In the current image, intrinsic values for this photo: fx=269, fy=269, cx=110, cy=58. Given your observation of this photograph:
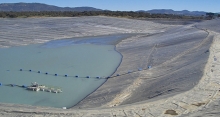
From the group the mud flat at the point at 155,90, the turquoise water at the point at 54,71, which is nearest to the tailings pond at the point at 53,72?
the turquoise water at the point at 54,71

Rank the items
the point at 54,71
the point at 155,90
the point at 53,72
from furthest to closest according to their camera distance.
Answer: the point at 54,71 < the point at 53,72 < the point at 155,90

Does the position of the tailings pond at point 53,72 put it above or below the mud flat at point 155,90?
below

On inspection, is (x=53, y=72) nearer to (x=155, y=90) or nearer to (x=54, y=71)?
(x=54, y=71)

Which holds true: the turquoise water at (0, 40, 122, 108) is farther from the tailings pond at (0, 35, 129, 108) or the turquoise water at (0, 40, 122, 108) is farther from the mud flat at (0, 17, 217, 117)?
the mud flat at (0, 17, 217, 117)

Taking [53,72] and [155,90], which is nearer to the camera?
[155,90]

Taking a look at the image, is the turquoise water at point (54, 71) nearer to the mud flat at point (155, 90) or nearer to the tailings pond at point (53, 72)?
the tailings pond at point (53, 72)

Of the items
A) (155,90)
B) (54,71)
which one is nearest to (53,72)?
→ (54,71)

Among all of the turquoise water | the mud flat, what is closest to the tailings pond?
the turquoise water
